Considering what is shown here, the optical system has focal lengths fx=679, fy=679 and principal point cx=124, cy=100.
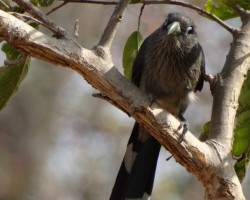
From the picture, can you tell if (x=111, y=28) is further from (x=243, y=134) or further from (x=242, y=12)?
(x=243, y=134)

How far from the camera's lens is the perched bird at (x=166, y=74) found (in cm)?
364

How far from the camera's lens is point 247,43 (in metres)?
3.04

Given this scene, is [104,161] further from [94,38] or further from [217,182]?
[217,182]

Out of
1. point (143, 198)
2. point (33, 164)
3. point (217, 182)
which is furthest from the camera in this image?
point (33, 164)

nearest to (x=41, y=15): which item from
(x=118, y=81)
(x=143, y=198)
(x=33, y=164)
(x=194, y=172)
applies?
(x=118, y=81)

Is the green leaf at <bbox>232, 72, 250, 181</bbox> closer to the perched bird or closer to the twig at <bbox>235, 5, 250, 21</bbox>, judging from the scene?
the twig at <bbox>235, 5, 250, 21</bbox>

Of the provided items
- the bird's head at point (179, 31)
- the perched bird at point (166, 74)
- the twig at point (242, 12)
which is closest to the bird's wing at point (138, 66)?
the perched bird at point (166, 74)

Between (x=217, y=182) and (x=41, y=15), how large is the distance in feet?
3.28

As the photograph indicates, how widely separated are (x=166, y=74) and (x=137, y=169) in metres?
0.55

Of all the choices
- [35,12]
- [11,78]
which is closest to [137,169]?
[11,78]

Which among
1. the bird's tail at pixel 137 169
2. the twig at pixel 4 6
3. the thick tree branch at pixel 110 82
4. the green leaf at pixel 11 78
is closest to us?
the thick tree branch at pixel 110 82

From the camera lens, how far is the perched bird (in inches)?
143

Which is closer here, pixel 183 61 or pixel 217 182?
pixel 217 182

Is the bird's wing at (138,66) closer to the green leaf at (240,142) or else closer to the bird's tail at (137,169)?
the bird's tail at (137,169)
